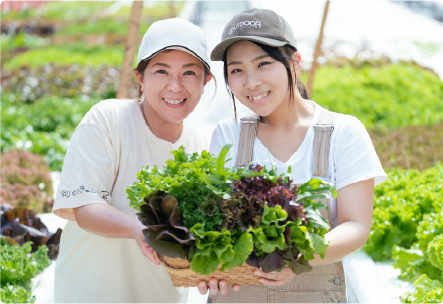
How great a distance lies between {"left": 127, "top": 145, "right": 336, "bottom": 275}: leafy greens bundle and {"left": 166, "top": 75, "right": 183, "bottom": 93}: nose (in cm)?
69

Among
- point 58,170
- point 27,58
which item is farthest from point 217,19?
point 58,170

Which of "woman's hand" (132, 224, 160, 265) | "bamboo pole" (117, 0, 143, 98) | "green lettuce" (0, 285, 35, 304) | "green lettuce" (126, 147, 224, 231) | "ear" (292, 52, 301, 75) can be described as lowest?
"green lettuce" (0, 285, 35, 304)

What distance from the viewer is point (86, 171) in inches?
84.4

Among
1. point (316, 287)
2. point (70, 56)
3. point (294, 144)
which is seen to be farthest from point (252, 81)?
point (70, 56)

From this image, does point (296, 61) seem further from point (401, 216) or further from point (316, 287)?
point (401, 216)

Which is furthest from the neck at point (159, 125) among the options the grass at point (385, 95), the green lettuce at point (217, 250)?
the grass at point (385, 95)

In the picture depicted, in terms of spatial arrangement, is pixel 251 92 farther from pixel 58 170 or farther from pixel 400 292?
pixel 58 170

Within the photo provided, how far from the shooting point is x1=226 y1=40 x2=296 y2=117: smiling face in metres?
2.08

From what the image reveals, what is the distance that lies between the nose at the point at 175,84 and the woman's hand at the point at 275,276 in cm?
107

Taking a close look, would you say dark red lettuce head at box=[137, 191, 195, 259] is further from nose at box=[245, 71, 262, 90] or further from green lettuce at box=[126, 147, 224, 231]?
nose at box=[245, 71, 262, 90]

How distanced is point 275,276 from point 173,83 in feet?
3.71

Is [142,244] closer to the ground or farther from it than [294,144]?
closer to the ground

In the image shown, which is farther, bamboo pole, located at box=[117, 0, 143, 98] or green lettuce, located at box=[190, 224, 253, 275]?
bamboo pole, located at box=[117, 0, 143, 98]

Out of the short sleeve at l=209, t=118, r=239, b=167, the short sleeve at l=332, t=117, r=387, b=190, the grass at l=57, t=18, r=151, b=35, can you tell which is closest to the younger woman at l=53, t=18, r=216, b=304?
the short sleeve at l=209, t=118, r=239, b=167
